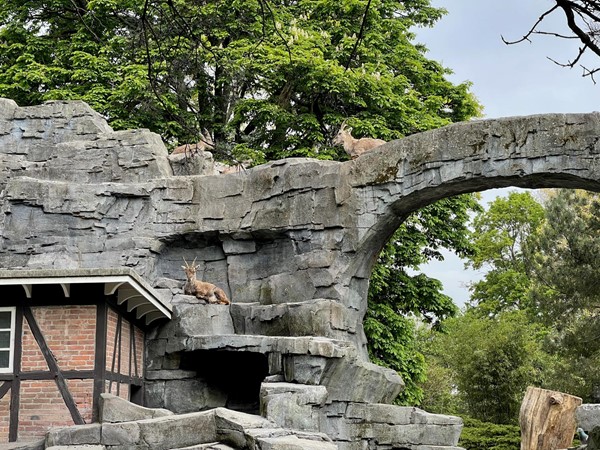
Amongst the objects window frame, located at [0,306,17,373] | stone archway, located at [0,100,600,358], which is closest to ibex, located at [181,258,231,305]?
stone archway, located at [0,100,600,358]

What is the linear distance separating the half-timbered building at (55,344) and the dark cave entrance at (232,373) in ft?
7.97

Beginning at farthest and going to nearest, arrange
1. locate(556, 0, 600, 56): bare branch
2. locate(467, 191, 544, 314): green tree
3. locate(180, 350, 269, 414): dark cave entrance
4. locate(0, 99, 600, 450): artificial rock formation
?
locate(467, 191, 544, 314): green tree, locate(180, 350, 269, 414): dark cave entrance, locate(0, 99, 600, 450): artificial rock formation, locate(556, 0, 600, 56): bare branch

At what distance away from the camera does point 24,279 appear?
1230cm

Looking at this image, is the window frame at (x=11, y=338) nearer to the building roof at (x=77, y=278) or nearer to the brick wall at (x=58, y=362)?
the brick wall at (x=58, y=362)

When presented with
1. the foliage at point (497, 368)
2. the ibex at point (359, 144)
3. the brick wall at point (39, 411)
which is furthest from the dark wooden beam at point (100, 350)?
the foliage at point (497, 368)

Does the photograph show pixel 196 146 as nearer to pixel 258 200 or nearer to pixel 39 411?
pixel 39 411

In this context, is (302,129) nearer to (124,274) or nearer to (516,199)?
(124,274)

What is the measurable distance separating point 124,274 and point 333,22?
11.0 m

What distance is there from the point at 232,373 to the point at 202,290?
5.44 ft

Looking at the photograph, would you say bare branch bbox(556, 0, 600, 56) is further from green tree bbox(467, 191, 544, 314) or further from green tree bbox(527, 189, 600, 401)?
green tree bbox(467, 191, 544, 314)

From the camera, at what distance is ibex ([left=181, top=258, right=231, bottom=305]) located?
1555cm

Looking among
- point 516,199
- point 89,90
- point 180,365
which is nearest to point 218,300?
point 180,365

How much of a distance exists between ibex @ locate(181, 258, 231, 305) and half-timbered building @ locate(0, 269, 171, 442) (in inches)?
91.5

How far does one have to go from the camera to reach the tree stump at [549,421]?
15.0m
